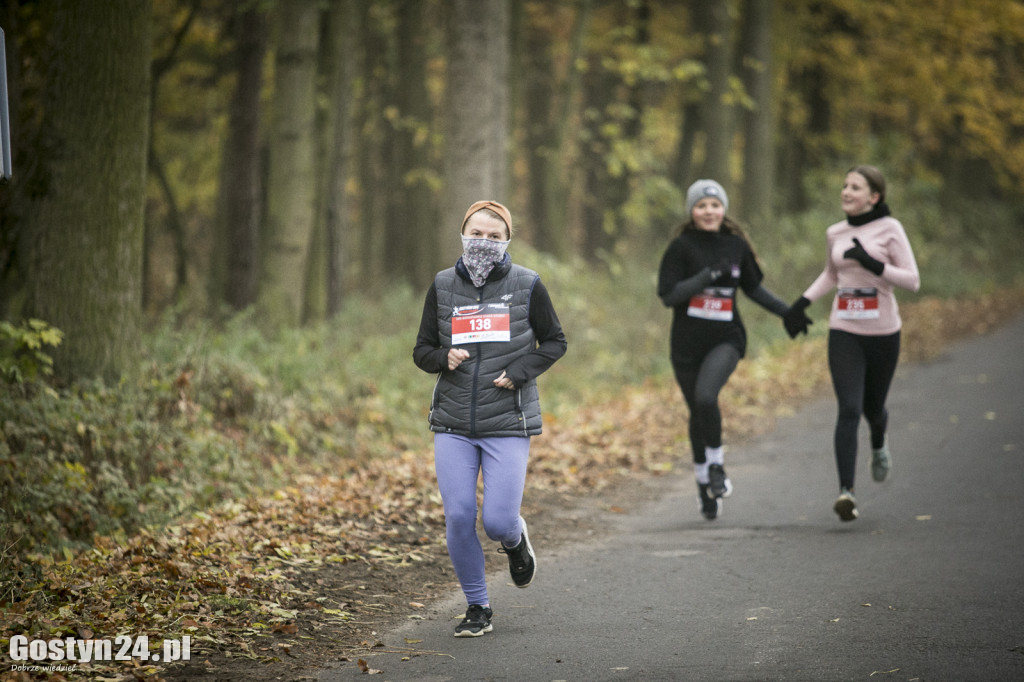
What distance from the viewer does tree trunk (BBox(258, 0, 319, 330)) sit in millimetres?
14258

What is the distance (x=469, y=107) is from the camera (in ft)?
42.4

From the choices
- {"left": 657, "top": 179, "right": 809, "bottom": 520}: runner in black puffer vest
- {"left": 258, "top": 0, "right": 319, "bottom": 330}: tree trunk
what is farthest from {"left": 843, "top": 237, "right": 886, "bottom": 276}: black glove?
{"left": 258, "top": 0, "right": 319, "bottom": 330}: tree trunk

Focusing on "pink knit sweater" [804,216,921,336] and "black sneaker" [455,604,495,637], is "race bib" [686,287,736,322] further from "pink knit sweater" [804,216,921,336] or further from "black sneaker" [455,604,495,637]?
"black sneaker" [455,604,495,637]

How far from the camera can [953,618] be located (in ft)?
18.1

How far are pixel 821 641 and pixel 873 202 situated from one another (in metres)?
3.72

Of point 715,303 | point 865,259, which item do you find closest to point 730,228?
point 715,303

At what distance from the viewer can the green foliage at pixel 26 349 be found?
27.2ft

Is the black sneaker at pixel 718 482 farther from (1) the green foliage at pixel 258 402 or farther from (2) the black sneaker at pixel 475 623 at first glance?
(1) the green foliage at pixel 258 402

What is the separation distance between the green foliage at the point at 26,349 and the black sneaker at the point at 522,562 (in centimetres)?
450

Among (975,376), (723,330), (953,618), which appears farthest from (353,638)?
(975,376)

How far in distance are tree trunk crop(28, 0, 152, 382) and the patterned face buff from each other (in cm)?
465

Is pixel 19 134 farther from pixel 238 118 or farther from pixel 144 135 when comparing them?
pixel 238 118

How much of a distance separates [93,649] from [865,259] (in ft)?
18.1

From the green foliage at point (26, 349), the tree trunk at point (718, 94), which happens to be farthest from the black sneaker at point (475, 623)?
the tree trunk at point (718, 94)
